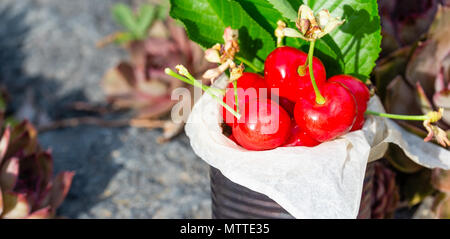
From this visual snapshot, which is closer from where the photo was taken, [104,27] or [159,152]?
[159,152]

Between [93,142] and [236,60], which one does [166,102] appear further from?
[236,60]

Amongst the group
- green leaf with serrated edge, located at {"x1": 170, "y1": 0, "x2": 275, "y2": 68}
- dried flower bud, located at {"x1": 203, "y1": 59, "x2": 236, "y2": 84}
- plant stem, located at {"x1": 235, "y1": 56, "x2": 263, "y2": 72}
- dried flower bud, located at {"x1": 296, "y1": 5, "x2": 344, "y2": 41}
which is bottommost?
dried flower bud, located at {"x1": 203, "y1": 59, "x2": 236, "y2": 84}

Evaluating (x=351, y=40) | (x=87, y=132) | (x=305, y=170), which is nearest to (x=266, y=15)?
(x=351, y=40)

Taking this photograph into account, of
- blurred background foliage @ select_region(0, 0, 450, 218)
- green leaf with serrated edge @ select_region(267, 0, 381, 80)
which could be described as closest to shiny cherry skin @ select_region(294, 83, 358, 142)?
green leaf with serrated edge @ select_region(267, 0, 381, 80)

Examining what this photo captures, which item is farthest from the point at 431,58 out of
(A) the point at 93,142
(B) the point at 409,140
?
(A) the point at 93,142

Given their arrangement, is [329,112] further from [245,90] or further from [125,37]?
[125,37]

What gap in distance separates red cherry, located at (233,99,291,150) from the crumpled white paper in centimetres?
2

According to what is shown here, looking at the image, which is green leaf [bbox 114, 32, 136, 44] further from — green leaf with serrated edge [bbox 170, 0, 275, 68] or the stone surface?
green leaf with serrated edge [bbox 170, 0, 275, 68]

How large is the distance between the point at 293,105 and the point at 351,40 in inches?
5.1

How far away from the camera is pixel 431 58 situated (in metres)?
0.94

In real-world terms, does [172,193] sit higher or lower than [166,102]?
lower

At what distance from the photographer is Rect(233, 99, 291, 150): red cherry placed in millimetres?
684

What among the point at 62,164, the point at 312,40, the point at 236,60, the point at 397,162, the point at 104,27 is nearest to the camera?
the point at 312,40

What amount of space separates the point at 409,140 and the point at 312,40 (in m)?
0.33
